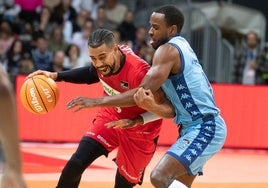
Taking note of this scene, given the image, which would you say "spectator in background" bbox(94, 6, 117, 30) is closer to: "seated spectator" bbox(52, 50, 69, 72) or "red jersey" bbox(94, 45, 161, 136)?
"seated spectator" bbox(52, 50, 69, 72)

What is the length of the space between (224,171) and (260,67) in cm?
521

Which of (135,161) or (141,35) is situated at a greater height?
(135,161)

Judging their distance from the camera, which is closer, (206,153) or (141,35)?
(206,153)

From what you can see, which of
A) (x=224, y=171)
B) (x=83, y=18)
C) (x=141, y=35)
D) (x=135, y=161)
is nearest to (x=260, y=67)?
(x=141, y=35)

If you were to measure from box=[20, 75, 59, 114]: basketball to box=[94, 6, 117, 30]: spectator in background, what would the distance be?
9.89m

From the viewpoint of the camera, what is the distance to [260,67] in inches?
648

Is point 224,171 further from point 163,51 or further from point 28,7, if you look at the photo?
point 28,7

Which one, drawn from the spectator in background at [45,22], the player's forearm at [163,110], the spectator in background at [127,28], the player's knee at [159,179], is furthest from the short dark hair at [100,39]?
the spectator in background at [127,28]

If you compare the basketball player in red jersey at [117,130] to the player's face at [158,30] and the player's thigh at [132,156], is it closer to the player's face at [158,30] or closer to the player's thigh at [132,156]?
the player's thigh at [132,156]

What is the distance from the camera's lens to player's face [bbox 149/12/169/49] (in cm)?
670

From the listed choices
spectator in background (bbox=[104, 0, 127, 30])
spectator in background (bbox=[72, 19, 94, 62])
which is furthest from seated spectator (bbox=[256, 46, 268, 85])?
spectator in background (bbox=[72, 19, 94, 62])

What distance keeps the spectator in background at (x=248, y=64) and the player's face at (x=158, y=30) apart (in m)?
9.82

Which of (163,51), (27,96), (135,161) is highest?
(163,51)

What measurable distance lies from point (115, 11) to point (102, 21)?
1.89 ft
